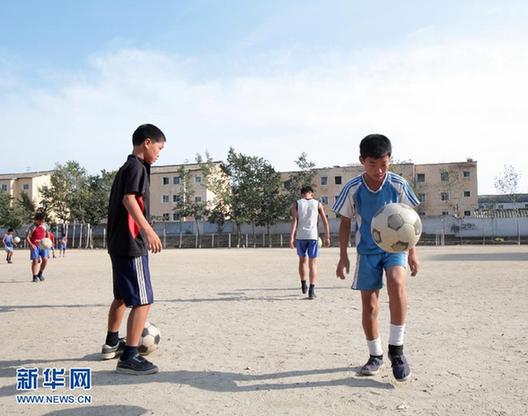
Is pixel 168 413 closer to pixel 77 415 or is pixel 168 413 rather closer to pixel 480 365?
pixel 77 415

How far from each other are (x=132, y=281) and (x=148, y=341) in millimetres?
809

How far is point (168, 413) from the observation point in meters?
3.19

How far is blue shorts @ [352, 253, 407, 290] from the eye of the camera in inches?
163

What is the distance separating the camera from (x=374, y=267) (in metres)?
4.18

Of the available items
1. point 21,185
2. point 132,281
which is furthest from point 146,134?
point 21,185

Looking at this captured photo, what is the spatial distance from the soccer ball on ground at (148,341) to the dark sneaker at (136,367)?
0.53 metres

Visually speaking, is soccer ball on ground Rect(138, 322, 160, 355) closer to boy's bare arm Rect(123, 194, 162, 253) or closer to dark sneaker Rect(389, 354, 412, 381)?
boy's bare arm Rect(123, 194, 162, 253)

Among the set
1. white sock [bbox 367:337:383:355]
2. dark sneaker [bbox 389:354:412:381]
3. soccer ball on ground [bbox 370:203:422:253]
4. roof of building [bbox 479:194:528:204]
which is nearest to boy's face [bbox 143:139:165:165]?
soccer ball on ground [bbox 370:203:422:253]

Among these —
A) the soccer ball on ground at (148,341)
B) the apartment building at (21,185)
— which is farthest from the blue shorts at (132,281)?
the apartment building at (21,185)

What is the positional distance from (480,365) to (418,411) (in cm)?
137

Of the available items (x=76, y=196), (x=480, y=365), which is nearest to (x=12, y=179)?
(x=76, y=196)

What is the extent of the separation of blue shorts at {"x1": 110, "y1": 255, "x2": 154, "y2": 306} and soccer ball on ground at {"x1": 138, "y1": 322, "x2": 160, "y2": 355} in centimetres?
61

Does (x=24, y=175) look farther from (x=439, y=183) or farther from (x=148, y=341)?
(x=148, y=341)

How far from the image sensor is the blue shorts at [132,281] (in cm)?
421
